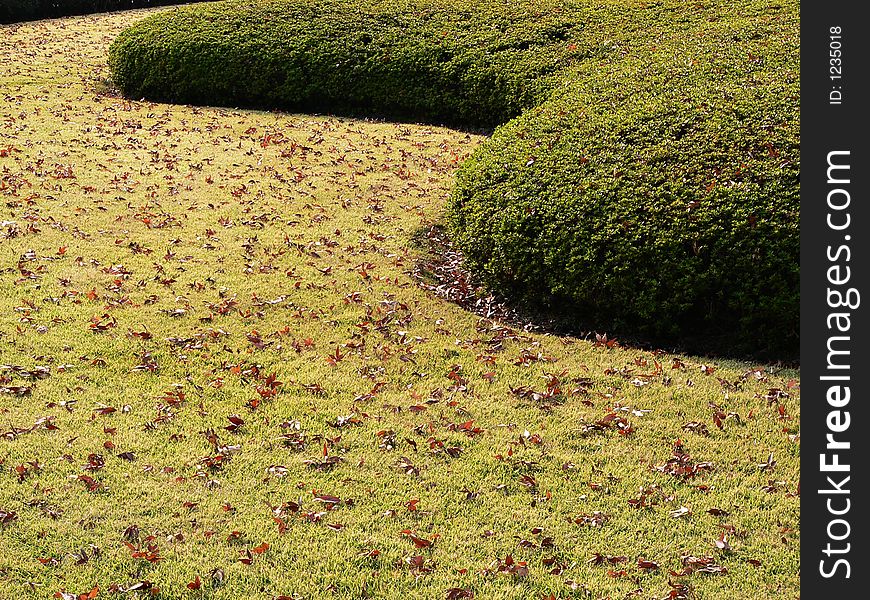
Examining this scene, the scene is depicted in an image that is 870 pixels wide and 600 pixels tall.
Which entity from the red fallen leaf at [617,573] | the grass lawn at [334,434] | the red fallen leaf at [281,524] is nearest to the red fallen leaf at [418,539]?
the grass lawn at [334,434]

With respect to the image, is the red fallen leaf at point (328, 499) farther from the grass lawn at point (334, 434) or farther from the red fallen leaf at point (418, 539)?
the red fallen leaf at point (418, 539)

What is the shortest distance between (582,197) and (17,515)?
469 cm

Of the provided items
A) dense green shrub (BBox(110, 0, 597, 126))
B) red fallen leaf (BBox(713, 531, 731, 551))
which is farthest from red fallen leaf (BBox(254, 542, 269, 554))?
dense green shrub (BBox(110, 0, 597, 126))

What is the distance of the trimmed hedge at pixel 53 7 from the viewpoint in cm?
2142

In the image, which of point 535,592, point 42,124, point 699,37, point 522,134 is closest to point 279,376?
point 535,592

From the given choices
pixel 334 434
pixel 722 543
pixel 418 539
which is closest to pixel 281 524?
pixel 418 539

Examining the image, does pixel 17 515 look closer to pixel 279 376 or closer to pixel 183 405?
pixel 183 405

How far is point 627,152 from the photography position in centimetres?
768

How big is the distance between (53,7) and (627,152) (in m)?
19.6

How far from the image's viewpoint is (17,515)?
16.0ft

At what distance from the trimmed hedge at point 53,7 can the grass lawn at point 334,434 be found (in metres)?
14.2

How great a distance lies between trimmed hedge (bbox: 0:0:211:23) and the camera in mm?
21422

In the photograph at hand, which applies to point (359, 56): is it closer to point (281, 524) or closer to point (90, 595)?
point (281, 524)

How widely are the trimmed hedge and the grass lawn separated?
14172mm
